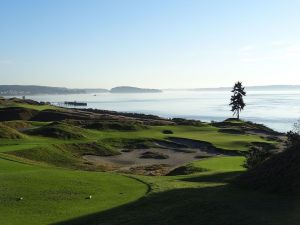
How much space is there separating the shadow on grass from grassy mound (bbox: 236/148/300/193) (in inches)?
22.3

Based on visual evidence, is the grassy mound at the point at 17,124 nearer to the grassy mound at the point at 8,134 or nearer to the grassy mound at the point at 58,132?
the grassy mound at the point at 58,132

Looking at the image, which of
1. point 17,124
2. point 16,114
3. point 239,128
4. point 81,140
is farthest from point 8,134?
point 239,128

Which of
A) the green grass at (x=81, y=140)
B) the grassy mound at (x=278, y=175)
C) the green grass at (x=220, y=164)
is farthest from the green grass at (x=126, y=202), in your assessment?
the green grass at (x=81, y=140)

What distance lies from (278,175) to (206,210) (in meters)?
4.02

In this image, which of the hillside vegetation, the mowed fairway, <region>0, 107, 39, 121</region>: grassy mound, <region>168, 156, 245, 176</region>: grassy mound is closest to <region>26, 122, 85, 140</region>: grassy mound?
the hillside vegetation

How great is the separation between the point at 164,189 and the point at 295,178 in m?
5.83

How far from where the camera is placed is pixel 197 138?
206 ft

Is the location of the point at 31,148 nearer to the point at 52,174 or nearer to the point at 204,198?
the point at 52,174

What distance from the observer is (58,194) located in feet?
65.5

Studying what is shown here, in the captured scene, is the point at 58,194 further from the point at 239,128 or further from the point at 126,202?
the point at 239,128

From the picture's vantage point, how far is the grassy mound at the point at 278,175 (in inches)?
666

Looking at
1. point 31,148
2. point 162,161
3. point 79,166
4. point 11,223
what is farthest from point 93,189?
point 162,161

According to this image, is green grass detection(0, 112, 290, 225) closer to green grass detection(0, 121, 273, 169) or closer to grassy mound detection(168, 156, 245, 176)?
grassy mound detection(168, 156, 245, 176)

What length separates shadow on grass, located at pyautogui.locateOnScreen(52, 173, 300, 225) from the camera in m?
13.8
